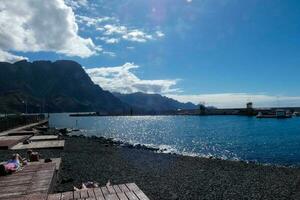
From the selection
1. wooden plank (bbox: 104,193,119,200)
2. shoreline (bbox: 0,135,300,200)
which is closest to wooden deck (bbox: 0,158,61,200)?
wooden plank (bbox: 104,193,119,200)

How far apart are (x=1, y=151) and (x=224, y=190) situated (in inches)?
862

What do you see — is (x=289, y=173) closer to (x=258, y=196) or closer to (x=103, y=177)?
(x=258, y=196)

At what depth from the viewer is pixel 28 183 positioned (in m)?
11.9

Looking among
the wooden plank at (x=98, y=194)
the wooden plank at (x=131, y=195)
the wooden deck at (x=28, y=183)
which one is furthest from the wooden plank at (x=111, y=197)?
the wooden deck at (x=28, y=183)

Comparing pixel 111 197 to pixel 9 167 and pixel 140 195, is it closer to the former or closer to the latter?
pixel 140 195

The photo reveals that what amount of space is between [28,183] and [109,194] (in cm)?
422

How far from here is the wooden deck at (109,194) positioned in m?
8.85

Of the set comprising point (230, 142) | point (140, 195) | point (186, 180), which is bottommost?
point (230, 142)

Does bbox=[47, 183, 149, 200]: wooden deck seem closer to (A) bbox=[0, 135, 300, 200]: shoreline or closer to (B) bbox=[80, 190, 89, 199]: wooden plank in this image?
(B) bbox=[80, 190, 89, 199]: wooden plank

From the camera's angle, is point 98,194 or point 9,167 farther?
point 9,167

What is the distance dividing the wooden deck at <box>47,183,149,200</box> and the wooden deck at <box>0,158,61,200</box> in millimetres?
683

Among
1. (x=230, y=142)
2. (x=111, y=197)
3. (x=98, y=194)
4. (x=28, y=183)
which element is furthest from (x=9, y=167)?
(x=230, y=142)

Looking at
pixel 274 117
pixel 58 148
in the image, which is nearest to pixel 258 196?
pixel 58 148

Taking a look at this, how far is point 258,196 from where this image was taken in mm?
18188
